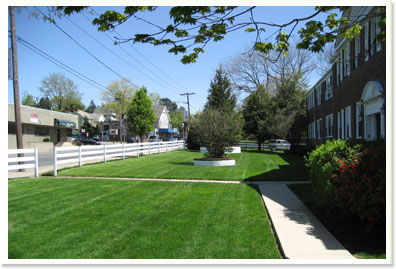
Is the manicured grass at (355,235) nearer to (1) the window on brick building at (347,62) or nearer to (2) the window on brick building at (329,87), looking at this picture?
(1) the window on brick building at (347,62)

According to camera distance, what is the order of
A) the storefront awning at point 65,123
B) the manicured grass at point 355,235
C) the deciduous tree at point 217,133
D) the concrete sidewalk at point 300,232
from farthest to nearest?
the storefront awning at point 65,123 → the deciduous tree at point 217,133 → the manicured grass at point 355,235 → the concrete sidewalk at point 300,232

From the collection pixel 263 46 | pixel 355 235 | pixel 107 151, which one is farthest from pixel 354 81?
pixel 107 151

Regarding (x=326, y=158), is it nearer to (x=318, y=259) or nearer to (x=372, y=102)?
(x=318, y=259)

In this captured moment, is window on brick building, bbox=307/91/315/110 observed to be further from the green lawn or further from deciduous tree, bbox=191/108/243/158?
the green lawn

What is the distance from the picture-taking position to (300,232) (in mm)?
5254

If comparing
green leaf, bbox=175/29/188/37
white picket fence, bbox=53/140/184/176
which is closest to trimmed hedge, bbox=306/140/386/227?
green leaf, bbox=175/29/188/37

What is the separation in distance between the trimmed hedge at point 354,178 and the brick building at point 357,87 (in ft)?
8.29

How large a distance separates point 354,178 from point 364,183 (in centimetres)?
21

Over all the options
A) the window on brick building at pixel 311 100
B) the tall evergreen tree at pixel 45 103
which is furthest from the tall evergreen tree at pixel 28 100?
the window on brick building at pixel 311 100

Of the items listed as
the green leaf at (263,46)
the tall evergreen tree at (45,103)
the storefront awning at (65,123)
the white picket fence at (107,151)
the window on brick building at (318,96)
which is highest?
the tall evergreen tree at (45,103)

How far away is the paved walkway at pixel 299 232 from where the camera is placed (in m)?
4.34

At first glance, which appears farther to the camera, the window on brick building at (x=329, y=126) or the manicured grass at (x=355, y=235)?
the window on brick building at (x=329, y=126)

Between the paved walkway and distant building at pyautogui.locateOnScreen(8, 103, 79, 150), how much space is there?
1039 inches

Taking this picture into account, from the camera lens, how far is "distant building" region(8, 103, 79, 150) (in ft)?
94.3
